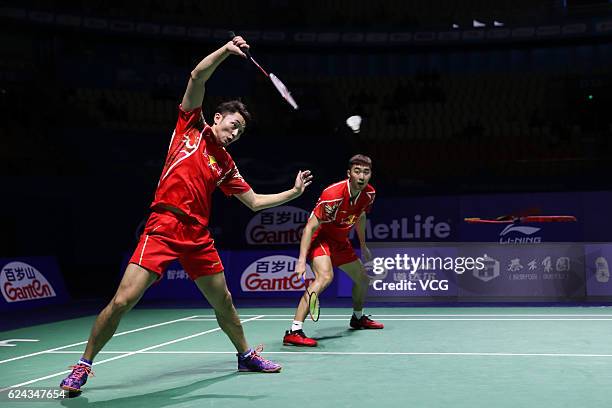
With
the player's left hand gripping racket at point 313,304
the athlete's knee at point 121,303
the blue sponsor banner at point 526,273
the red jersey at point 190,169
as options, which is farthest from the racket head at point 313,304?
the blue sponsor banner at point 526,273

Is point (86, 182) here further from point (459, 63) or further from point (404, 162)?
point (459, 63)

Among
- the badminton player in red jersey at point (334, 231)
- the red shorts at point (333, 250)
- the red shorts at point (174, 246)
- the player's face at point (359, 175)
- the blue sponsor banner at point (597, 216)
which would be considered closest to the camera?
the red shorts at point (174, 246)

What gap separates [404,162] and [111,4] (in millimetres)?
11447

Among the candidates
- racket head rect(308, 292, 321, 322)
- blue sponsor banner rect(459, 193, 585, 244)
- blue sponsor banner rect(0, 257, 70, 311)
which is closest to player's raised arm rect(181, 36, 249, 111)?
racket head rect(308, 292, 321, 322)

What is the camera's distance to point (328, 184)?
650 inches

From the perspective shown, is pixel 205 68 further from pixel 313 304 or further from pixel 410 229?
pixel 410 229

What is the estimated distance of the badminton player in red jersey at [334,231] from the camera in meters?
6.74

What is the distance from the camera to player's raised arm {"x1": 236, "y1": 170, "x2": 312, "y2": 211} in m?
4.72

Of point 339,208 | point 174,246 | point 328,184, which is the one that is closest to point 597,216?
point 328,184

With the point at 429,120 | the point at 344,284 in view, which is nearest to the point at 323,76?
the point at 429,120

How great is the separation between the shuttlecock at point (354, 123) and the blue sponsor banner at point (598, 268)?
10.7m

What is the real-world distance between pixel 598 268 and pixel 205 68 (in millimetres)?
8117

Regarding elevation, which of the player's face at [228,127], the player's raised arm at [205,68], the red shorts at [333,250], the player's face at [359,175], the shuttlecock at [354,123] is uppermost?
the shuttlecock at [354,123]

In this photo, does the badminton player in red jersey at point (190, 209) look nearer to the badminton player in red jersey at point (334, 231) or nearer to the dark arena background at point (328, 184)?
the dark arena background at point (328, 184)
